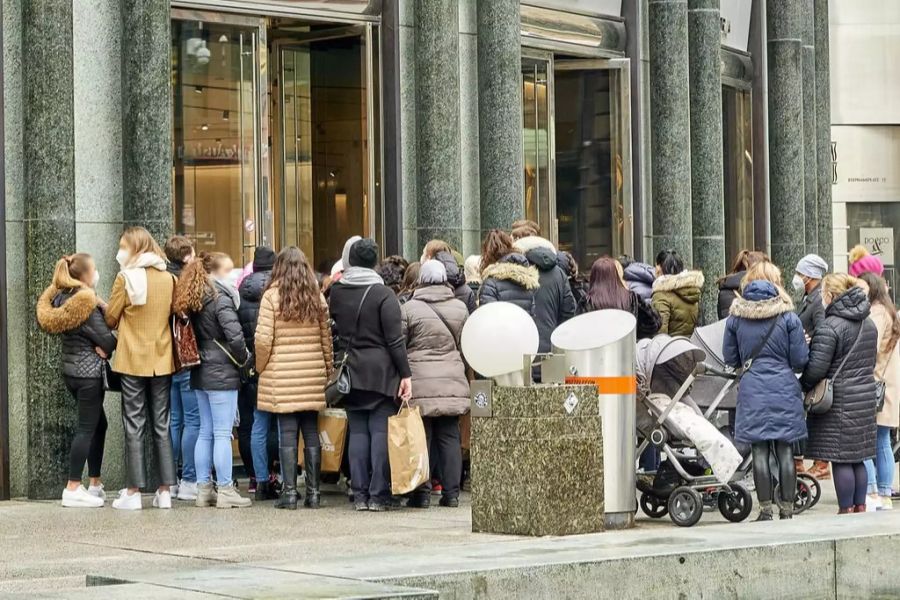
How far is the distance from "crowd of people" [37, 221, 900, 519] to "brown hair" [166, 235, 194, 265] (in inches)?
0.5

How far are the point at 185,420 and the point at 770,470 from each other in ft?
14.2

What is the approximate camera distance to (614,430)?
11.7 metres

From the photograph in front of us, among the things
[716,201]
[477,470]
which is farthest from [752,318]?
[716,201]

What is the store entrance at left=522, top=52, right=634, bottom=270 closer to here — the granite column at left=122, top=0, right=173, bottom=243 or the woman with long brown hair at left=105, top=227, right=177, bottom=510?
the granite column at left=122, top=0, right=173, bottom=243

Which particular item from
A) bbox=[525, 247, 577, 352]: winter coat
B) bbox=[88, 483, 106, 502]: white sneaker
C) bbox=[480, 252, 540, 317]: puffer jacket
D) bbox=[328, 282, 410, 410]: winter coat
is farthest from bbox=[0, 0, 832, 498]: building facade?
bbox=[525, 247, 577, 352]: winter coat

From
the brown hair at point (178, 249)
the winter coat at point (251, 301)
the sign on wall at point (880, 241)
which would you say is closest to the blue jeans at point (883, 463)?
→ the winter coat at point (251, 301)

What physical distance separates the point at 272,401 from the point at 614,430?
8.73ft

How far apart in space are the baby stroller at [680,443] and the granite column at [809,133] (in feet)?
46.6

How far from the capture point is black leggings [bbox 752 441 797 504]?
40.3 feet

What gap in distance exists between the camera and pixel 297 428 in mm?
13070

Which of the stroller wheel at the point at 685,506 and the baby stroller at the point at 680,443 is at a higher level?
the baby stroller at the point at 680,443

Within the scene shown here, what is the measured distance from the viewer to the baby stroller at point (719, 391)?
1273 cm

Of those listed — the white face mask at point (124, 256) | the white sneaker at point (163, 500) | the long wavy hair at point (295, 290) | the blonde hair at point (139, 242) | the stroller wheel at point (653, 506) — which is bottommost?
the stroller wheel at point (653, 506)

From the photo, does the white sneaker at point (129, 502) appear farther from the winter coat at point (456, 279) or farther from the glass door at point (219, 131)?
the glass door at point (219, 131)
